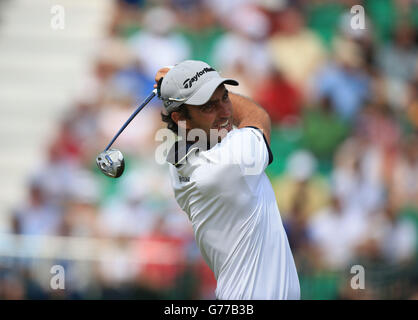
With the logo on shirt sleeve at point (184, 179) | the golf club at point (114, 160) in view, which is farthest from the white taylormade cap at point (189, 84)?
the logo on shirt sleeve at point (184, 179)

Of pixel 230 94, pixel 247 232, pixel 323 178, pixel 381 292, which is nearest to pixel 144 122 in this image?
pixel 323 178

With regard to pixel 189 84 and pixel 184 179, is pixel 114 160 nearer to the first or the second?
pixel 184 179

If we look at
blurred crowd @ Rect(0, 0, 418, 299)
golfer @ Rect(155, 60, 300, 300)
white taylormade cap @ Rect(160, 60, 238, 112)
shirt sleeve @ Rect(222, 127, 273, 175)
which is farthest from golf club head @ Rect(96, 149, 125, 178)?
blurred crowd @ Rect(0, 0, 418, 299)

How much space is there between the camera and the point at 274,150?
7.62m

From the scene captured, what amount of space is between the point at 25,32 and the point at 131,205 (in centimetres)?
339

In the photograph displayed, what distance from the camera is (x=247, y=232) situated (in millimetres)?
2904

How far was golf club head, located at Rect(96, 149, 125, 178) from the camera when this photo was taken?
3.13 metres

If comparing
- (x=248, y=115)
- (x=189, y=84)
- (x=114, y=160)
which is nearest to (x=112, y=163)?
(x=114, y=160)

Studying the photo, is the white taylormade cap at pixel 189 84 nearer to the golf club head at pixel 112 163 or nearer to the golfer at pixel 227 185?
the golfer at pixel 227 185

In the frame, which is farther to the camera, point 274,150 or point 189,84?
point 274,150

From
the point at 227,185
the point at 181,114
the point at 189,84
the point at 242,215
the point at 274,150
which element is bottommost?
the point at 242,215

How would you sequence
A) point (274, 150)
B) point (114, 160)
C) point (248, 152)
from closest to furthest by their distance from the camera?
1. point (248, 152)
2. point (114, 160)
3. point (274, 150)

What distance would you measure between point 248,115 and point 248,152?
0.36 metres

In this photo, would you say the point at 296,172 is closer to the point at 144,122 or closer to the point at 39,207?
the point at 144,122
